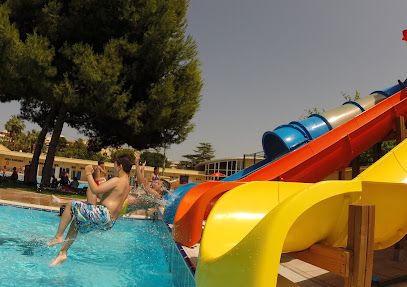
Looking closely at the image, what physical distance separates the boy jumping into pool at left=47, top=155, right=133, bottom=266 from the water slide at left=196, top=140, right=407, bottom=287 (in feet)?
6.36

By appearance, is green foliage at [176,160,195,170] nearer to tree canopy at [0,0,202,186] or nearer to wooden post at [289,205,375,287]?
tree canopy at [0,0,202,186]

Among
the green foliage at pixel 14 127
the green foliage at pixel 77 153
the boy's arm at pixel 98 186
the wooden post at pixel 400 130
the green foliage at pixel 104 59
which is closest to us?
the boy's arm at pixel 98 186

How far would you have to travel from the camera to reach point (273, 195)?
3.24 m

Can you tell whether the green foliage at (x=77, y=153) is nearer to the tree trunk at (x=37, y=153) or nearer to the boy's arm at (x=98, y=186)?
the tree trunk at (x=37, y=153)

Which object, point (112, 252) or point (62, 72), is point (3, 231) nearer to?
point (112, 252)

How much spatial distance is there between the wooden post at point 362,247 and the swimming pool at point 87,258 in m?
1.80

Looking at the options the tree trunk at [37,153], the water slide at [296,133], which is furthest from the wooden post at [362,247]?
the tree trunk at [37,153]

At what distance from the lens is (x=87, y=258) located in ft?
18.3

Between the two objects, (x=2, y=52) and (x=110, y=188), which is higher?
(x=2, y=52)

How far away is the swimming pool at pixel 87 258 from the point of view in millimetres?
4348

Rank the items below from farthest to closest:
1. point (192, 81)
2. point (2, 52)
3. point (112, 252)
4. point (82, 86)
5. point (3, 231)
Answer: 1. point (192, 81)
2. point (82, 86)
3. point (2, 52)
4. point (3, 231)
5. point (112, 252)

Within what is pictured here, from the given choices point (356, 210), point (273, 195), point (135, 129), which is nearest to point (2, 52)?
point (135, 129)

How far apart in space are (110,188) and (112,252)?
8.09 feet

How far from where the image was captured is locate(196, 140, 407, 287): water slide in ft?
5.83
